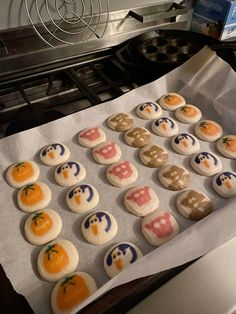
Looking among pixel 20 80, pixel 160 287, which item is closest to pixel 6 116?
pixel 20 80

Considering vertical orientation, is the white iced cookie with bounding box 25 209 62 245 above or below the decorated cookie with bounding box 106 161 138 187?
below

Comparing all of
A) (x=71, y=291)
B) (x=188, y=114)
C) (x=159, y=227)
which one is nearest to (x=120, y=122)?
(x=188, y=114)

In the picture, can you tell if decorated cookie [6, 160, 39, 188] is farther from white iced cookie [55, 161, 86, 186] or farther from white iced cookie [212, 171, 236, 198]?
white iced cookie [212, 171, 236, 198]

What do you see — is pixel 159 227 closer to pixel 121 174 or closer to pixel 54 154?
pixel 121 174

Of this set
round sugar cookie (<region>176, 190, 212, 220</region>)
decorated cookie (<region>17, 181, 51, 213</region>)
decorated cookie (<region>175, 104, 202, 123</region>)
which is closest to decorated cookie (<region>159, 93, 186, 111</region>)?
decorated cookie (<region>175, 104, 202, 123</region>)

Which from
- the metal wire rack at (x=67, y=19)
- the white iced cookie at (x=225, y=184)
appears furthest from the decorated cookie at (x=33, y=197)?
the metal wire rack at (x=67, y=19)
